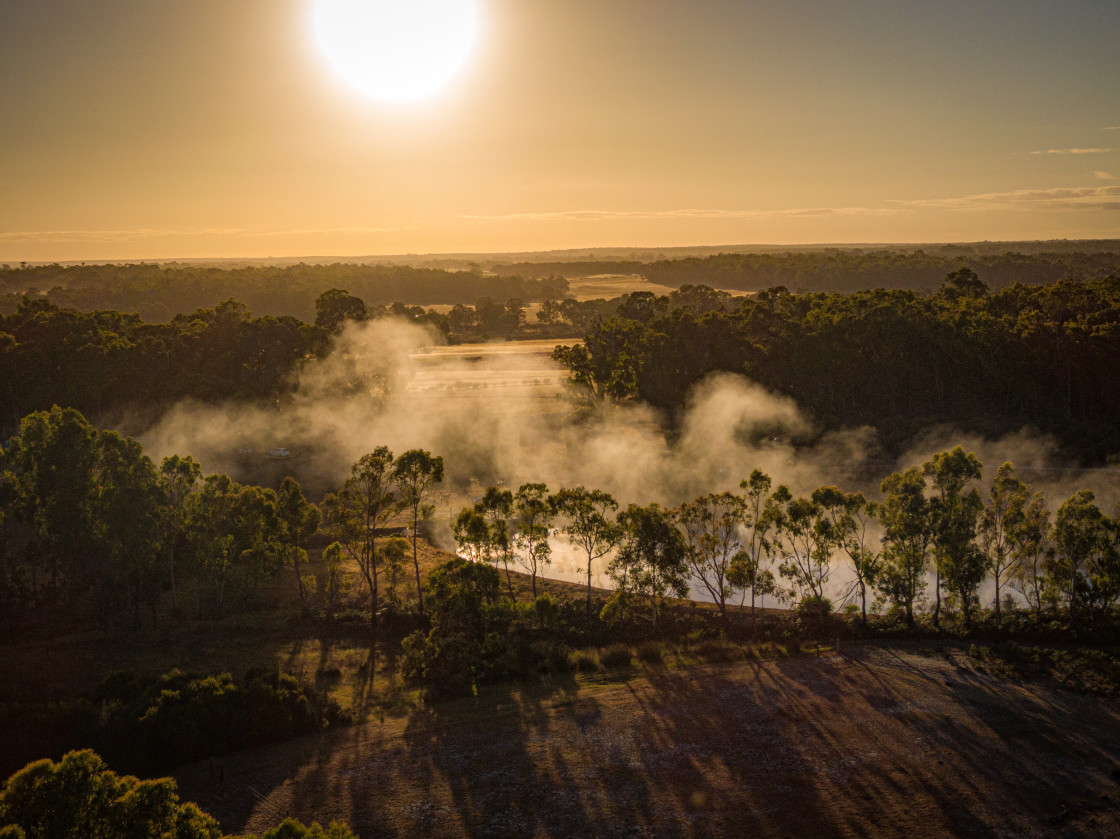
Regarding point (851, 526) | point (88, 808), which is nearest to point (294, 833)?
point (88, 808)

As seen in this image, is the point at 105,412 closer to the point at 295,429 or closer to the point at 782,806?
the point at 295,429

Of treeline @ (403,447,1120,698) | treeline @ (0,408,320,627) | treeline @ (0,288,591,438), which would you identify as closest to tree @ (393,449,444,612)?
treeline @ (403,447,1120,698)

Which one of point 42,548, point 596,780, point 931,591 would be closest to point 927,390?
point 931,591

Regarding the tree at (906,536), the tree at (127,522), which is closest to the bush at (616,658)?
the tree at (906,536)

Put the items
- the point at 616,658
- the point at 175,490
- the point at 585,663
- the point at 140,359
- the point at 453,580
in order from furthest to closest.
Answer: the point at 140,359, the point at 175,490, the point at 453,580, the point at 616,658, the point at 585,663

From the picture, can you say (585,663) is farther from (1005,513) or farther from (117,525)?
(117,525)

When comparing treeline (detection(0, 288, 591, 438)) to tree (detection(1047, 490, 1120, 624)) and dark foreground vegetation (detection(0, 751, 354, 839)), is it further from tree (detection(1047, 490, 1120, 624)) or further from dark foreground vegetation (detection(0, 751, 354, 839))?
dark foreground vegetation (detection(0, 751, 354, 839))
